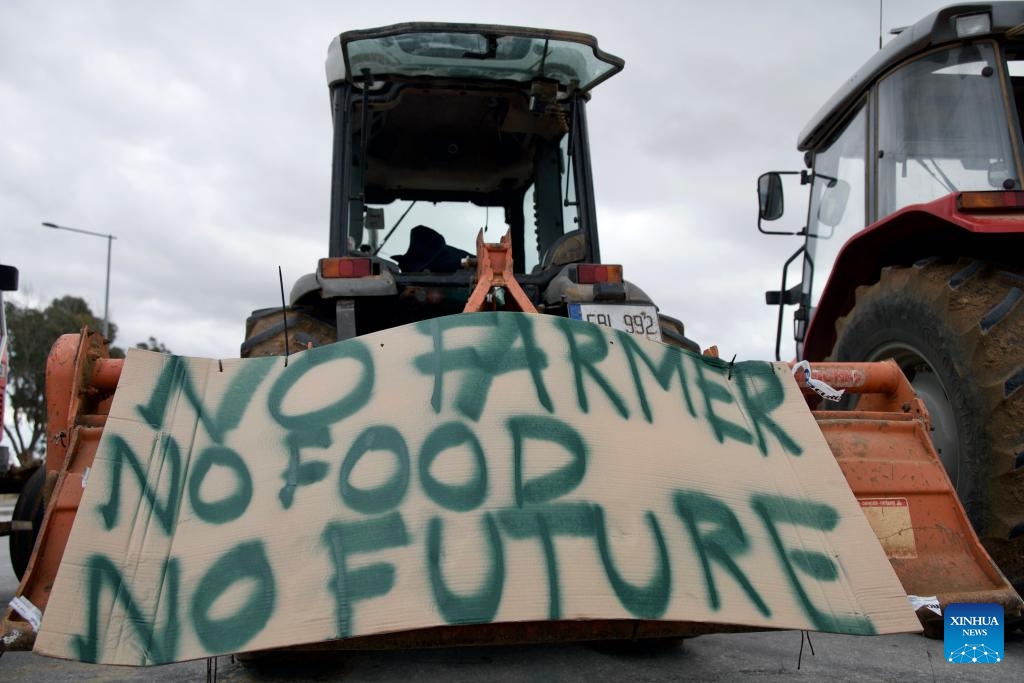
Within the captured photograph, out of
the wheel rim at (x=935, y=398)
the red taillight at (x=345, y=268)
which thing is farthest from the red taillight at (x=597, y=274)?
the wheel rim at (x=935, y=398)

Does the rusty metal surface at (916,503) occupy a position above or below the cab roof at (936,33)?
below

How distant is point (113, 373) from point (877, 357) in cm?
330

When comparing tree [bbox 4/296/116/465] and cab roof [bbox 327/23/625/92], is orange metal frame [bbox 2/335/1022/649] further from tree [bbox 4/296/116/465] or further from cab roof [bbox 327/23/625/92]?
tree [bbox 4/296/116/465]

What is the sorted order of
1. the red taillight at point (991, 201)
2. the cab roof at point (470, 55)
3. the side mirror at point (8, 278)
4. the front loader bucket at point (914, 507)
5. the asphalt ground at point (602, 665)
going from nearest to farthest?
the front loader bucket at point (914, 507) < the asphalt ground at point (602, 665) < the red taillight at point (991, 201) < the cab roof at point (470, 55) < the side mirror at point (8, 278)

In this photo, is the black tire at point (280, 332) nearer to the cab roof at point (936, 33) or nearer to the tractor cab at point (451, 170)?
the tractor cab at point (451, 170)

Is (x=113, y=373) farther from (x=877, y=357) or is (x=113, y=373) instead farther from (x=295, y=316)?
(x=877, y=357)

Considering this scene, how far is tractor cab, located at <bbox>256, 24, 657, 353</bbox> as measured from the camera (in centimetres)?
421

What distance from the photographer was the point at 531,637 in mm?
2227

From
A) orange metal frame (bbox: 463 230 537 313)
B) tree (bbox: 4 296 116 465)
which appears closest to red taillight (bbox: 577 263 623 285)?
orange metal frame (bbox: 463 230 537 313)

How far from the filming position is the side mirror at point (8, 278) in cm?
611

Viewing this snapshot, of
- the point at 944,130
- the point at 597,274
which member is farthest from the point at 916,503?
the point at 944,130

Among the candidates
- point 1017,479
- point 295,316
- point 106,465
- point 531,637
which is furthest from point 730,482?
point 295,316

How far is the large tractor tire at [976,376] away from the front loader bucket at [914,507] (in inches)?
15.8

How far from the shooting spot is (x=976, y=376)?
10.9ft
